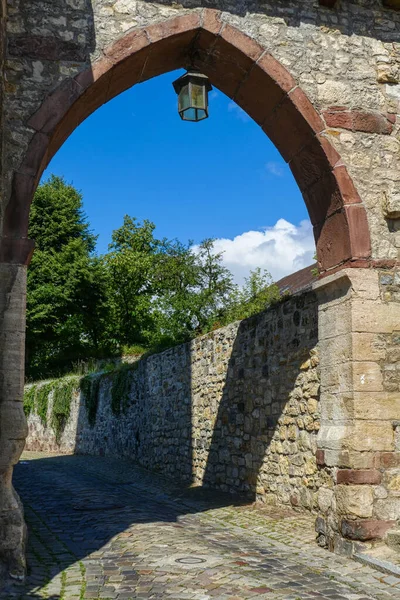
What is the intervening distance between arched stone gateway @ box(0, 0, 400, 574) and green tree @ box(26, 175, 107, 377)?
19.8 m

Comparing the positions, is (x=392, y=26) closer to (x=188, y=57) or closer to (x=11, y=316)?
(x=188, y=57)

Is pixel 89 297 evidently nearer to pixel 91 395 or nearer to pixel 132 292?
pixel 132 292

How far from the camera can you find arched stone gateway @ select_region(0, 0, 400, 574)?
515cm

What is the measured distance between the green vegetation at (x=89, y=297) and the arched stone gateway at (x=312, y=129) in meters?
15.7

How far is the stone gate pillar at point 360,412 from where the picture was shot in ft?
17.4

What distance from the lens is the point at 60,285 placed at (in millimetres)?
25906

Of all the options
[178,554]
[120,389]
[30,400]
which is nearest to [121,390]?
[120,389]

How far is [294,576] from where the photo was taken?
182 inches

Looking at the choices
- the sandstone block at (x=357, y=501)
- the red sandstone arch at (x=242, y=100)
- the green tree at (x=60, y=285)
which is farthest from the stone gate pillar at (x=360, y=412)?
the green tree at (x=60, y=285)

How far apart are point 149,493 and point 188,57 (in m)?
5.94

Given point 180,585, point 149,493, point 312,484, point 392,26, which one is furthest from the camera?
point 149,493

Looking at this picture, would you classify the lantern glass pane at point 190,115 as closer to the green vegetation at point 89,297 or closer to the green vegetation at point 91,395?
the green vegetation at point 91,395

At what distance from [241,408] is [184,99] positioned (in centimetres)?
438

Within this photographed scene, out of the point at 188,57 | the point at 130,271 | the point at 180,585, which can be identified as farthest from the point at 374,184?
the point at 130,271
